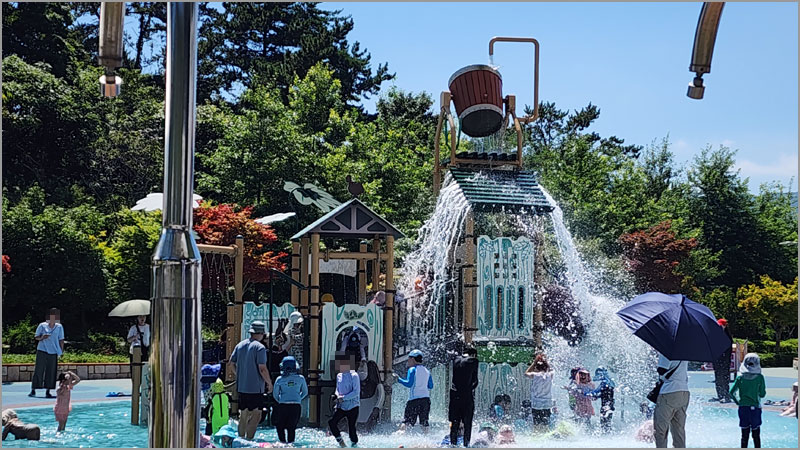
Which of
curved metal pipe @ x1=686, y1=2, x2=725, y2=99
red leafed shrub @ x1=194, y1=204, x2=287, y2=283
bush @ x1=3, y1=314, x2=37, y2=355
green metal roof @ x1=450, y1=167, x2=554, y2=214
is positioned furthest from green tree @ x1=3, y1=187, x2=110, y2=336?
curved metal pipe @ x1=686, y1=2, x2=725, y2=99

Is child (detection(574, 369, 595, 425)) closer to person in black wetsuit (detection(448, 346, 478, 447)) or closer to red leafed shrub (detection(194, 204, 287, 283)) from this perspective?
person in black wetsuit (detection(448, 346, 478, 447))

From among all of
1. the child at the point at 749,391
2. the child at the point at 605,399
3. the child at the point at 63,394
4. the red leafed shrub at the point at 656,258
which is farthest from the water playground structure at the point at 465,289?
the red leafed shrub at the point at 656,258

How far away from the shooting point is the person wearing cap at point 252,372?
1060 centimetres

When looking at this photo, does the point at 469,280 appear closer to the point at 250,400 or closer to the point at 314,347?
the point at 314,347

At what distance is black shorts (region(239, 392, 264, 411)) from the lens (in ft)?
35.6

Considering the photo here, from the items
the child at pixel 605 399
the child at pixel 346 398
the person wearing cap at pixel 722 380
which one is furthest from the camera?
the person wearing cap at pixel 722 380

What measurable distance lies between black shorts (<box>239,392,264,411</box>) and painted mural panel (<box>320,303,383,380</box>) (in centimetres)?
161

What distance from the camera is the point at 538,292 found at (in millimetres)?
12961

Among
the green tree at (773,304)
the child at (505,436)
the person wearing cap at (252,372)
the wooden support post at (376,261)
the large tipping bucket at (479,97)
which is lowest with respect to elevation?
the child at (505,436)

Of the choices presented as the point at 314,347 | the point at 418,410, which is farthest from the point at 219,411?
the point at 418,410

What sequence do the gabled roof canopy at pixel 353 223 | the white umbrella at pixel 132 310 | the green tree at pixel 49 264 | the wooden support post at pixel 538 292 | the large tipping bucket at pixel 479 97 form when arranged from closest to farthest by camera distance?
1. the gabled roof canopy at pixel 353 223
2. the wooden support post at pixel 538 292
3. the large tipping bucket at pixel 479 97
4. the white umbrella at pixel 132 310
5. the green tree at pixel 49 264

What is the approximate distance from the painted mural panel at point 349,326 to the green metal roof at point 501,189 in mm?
2089

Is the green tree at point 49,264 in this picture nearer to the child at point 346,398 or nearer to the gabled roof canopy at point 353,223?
the gabled roof canopy at point 353,223

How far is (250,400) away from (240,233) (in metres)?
9.72
